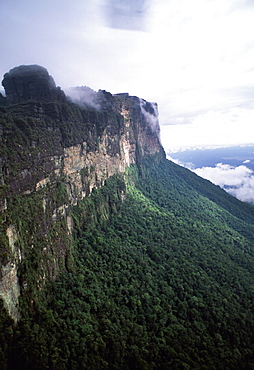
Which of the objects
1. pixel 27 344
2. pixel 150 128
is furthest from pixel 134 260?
pixel 150 128

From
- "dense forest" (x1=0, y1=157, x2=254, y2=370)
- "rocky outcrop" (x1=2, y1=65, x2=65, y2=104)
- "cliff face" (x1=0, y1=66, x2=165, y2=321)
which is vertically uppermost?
"rocky outcrop" (x1=2, y1=65, x2=65, y2=104)

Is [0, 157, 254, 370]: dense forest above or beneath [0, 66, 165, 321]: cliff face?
beneath

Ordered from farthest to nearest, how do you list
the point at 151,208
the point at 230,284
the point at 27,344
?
the point at 151,208
the point at 230,284
the point at 27,344

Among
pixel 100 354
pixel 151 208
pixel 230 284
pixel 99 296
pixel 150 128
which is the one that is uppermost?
pixel 150 128

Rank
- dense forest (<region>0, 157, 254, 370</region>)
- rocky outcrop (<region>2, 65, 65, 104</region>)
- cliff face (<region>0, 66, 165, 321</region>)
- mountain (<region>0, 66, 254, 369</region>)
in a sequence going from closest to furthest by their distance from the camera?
dense forest (<region>0, 157, 254, 370</region>), mountain (<region>0, 66, 254, 369</region>), cliff face (<region>0, 66, 165, 321</region>), rocky outcrop (<region>2, 65, 65, 104</region>)

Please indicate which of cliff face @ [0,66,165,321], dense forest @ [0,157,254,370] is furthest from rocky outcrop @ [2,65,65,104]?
dense forest @ [0,157,254,370]

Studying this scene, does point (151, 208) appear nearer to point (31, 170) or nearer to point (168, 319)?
point (168, 319)

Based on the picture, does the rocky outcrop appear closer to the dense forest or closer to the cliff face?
the cliff face

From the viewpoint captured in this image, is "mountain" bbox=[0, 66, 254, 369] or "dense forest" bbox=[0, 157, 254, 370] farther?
"mountain" bbox=[0, 66, 254, 369]

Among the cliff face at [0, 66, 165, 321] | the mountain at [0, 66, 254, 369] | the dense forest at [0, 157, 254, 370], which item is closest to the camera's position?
the dense forest at [0, 157, 254, 370]
